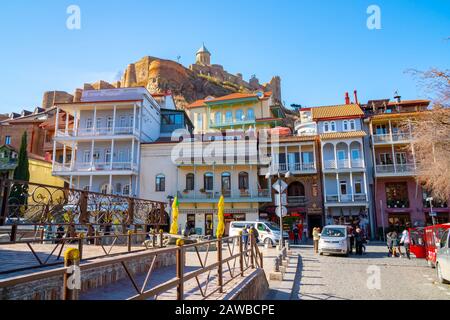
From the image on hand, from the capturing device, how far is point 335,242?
16672 millimetres

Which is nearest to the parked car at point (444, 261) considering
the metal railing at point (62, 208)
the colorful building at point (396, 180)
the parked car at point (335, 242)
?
the parked car at point (335, 242)

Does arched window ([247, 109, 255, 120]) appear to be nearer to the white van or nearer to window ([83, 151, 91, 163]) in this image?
window ([83, 151, 91, 163])

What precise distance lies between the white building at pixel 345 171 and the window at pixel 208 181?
11.2m

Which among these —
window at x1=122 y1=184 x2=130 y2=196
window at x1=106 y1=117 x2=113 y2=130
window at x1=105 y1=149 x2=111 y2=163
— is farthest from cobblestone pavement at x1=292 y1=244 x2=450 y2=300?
window at x1=106 y1=117 x2=113 y2=130

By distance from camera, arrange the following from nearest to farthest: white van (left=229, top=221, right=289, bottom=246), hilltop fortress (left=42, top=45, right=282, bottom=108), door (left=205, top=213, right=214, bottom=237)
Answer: white van (left=229, top=221, right=289, bottom=246), door (left=205, top=213, right=214, bottom=237), hilltop fortress (left=42, top=45, right=282, bottom=108)

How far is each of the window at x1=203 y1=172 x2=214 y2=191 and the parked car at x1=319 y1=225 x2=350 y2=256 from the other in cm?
1501

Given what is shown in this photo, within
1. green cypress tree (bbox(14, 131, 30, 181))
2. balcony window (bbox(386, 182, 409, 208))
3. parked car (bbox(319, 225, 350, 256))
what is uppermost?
green cypress tree (bbox(14, 131, 30, 181))

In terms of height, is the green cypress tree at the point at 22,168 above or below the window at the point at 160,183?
above

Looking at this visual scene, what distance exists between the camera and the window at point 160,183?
101 ft

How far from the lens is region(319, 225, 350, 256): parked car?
54.1 ft

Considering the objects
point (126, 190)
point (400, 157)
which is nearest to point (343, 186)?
point (400, 157)

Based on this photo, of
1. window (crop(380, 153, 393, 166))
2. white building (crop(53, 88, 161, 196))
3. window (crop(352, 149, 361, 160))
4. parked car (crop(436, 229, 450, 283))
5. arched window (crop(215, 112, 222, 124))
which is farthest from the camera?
arched window (crop(215, 112, 222, 124))

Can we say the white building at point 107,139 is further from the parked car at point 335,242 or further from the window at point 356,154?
the window at point 356,154
